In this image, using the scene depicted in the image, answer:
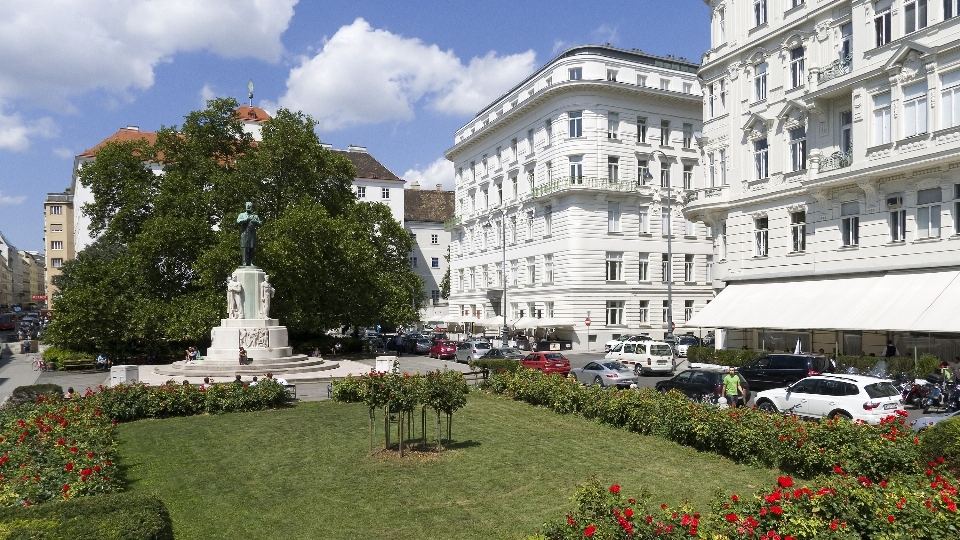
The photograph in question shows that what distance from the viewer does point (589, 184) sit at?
52.2 m

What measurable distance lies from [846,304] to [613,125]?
1128 inches

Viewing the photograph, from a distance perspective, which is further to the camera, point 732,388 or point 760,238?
point 760,238

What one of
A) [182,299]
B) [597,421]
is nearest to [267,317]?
[182,299]

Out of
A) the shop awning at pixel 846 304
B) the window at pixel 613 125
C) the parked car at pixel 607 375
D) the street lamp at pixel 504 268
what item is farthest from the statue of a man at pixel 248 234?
the window at pixel 613 125

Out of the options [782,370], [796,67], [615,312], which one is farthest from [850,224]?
[615,312]

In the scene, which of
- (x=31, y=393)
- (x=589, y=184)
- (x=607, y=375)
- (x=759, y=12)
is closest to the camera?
(x=31, y=393)

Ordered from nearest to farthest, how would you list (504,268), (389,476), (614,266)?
(389,476) → (614,266) → (504,268)

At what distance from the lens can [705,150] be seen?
38562 millimetres

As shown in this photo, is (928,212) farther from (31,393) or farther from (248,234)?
(31,393)

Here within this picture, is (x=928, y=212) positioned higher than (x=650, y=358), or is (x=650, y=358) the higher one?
(x=928, y=212)

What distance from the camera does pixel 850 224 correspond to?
30531 mm

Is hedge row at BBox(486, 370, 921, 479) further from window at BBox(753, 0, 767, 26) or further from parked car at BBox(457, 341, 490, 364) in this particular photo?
window at BBox(753, 0, 767, 26)

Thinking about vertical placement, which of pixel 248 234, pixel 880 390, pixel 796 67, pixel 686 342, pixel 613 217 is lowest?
pixel 686 342

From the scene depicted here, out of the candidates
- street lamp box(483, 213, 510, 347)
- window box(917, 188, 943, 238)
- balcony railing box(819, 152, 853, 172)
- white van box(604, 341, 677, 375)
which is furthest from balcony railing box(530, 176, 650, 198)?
window box(917, 188, 943, 238)
